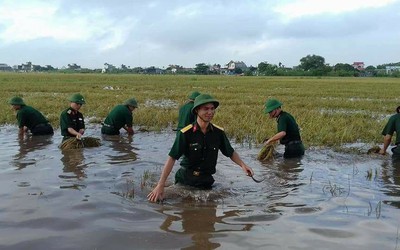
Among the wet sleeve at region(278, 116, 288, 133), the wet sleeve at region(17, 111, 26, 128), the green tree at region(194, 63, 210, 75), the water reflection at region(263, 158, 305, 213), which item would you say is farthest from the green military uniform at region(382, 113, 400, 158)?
the green tree at region(194, 63, 210, 75)

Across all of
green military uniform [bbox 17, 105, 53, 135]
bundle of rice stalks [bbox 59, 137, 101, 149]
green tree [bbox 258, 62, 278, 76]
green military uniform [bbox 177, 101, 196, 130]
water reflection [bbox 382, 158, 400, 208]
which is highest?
green tree [bbox 258, 62, 278, 76]

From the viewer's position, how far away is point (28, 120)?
1047 cm

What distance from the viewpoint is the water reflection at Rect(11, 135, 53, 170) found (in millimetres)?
7602

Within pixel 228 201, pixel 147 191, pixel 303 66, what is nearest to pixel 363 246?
pixel 228 201

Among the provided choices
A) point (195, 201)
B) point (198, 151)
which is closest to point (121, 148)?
point (195, 201)

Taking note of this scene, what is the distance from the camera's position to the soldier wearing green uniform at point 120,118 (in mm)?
10648

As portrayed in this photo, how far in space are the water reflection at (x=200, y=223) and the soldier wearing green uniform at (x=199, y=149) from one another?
0.38m

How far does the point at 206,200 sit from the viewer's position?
5359 millimetres

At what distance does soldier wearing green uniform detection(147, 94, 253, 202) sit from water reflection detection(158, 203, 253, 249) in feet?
1.23

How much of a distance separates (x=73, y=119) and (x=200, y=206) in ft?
16.0

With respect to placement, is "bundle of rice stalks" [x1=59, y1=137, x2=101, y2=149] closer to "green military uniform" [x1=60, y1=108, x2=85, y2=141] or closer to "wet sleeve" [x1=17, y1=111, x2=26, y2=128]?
"green military uniform" [x1=60, y1=108, x2=85, y2=141]

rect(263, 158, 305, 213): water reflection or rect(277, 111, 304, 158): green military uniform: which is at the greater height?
rect(277, 111, 304, 158): green military uniform

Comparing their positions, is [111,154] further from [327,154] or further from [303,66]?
[303,66]

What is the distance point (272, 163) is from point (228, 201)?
2772mm
